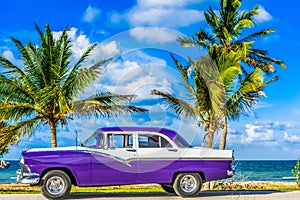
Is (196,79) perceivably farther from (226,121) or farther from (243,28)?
(243,28)

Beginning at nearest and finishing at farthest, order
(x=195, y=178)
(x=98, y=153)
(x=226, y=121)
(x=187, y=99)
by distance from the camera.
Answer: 1. (x=98, y=153)
2. (x=195, y=178)
3. (x=187, y=99)
4. (x=226, y=121)

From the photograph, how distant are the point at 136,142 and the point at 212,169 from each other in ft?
7.24

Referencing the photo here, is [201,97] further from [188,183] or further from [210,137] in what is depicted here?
[188,183]

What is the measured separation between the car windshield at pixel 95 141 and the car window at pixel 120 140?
222 mm

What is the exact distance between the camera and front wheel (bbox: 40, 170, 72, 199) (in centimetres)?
1255

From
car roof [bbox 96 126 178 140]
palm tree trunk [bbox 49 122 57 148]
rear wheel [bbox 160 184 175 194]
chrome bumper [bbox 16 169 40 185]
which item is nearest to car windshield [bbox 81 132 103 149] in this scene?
car roof [bbox 96 126 178 140]

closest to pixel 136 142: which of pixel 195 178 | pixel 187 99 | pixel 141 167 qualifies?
pixel 141 167

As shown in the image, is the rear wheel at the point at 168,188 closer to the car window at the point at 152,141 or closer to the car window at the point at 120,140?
the car window at the point at 152,141

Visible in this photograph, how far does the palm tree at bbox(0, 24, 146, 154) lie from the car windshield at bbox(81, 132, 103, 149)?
6776 millimetres

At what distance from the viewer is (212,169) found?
13594 millimetres

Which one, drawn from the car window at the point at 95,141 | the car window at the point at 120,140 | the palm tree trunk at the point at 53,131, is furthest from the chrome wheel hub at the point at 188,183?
the palm tree trunk at the point at 53,131

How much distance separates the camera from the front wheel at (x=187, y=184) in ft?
43.9

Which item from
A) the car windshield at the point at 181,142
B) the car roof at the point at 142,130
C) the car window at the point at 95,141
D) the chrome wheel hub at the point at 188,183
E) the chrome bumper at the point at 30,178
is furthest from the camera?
the chrome wheel hub at the point at 188,183

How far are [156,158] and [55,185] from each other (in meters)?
2.57
